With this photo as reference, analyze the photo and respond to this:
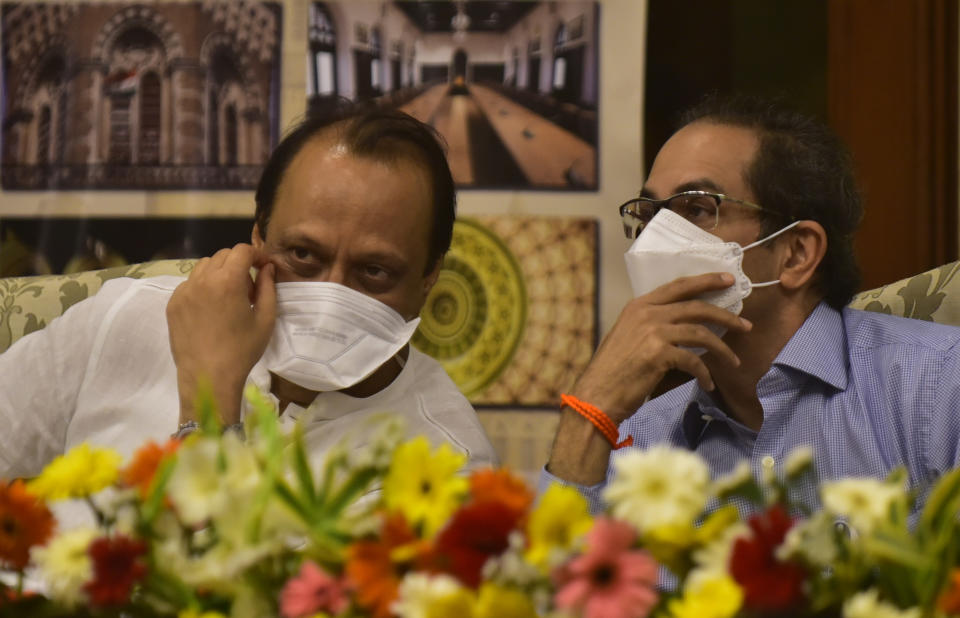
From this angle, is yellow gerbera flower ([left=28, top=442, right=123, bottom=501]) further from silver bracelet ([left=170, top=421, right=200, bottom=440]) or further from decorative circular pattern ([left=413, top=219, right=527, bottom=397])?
decorative circular pattern ([left=413, top=219, right=527, bottom=397])

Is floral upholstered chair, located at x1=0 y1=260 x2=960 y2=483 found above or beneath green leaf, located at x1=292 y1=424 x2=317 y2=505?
above

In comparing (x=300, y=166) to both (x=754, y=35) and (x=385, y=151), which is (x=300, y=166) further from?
(x=754, y=35)

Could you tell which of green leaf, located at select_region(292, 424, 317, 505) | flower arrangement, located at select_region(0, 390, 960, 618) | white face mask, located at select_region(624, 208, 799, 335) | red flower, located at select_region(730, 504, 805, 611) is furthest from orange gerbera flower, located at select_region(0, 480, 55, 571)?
white face mask, located at select_region(624, 208, 799, 335)

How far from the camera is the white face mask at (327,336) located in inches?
55.5

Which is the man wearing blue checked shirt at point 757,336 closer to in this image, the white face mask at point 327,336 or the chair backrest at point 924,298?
the chair backrest at point 924,298

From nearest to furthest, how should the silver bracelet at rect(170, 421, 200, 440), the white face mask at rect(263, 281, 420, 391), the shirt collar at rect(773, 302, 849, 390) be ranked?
the silver bracelet at rect(170, 421, 200, 440) → the white face mask at rect(263, 281, 420, 391) → the shirt collar at rect(773, 302, 849, 390)

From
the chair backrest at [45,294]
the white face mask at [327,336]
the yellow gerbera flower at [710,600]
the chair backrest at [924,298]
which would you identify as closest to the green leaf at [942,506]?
the yellow gerbera flower at [710,600]

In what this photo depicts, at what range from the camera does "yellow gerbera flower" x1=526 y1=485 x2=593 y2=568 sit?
490 mm

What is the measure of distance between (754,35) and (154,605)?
107 inches

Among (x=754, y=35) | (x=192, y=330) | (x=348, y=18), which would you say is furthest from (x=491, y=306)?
(x=754, y=35)

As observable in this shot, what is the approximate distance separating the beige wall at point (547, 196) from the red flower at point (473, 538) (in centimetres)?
184

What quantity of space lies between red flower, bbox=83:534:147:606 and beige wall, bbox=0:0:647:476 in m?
1.82

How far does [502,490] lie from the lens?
50cm

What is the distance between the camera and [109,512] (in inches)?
22.1
